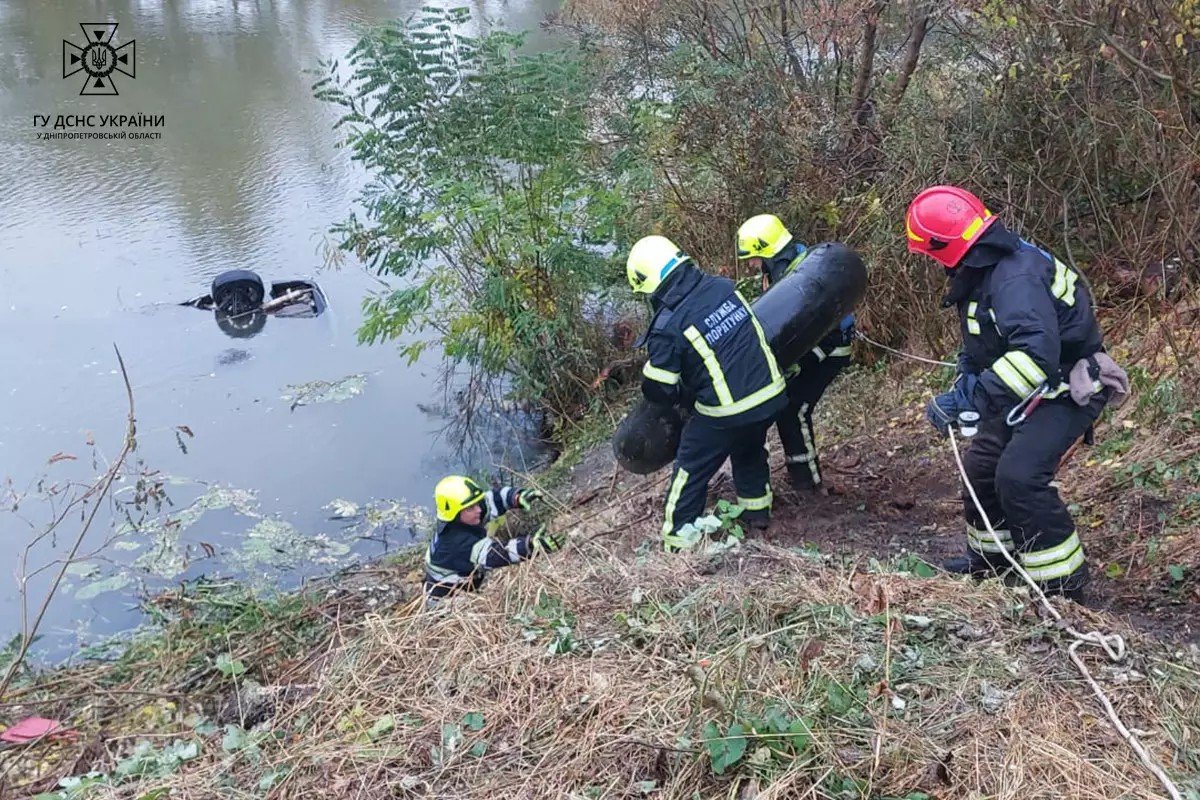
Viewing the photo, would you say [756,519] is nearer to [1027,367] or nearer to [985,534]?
[985,534]

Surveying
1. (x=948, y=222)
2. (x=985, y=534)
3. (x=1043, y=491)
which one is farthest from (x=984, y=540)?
(x=948, y=222)

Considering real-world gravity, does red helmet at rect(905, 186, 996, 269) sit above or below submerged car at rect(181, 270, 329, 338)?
above

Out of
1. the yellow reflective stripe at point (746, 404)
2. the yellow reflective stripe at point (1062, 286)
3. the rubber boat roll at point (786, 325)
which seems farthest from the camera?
the rubber boat roll at point (786, 325)

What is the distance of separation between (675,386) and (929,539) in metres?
1.63

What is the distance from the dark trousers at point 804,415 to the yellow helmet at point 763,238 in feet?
1.98

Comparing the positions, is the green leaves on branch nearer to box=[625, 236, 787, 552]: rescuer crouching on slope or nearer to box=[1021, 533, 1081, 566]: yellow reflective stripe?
box=[625, 236, 787, 552]: rescuer crouching on slope

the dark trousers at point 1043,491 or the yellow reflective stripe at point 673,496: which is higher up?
the dark trousers at point 1043,491

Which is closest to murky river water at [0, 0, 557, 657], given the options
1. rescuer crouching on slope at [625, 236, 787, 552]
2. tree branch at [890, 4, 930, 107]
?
rescuer crouching on slope at [625, 236, 787, 552]

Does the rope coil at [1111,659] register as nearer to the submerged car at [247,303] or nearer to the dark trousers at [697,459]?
the dark trousers at [697,459]

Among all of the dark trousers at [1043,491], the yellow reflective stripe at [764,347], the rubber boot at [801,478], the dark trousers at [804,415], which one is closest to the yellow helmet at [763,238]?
the dark trousers at [804,415]

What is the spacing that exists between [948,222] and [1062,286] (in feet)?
1.60

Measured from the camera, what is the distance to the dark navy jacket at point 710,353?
14.0ft

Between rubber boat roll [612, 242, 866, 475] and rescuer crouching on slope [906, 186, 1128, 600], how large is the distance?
1.01 metres

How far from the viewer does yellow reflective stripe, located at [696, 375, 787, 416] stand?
4375 millimetres
